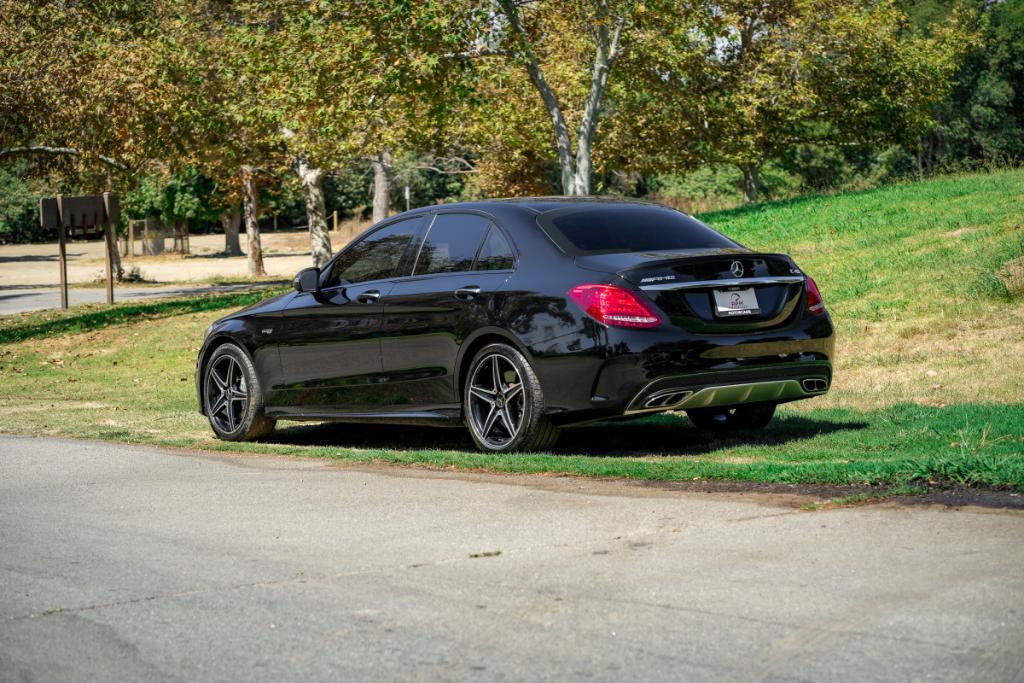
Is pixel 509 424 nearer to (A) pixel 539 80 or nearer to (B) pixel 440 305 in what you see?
(B) pixel 440 305

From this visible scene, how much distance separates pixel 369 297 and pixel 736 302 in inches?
111

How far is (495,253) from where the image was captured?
9391 mm

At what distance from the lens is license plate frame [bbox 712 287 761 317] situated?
8.72 m

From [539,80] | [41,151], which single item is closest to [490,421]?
[539,80]

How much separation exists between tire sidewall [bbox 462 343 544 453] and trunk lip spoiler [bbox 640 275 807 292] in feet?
3.06

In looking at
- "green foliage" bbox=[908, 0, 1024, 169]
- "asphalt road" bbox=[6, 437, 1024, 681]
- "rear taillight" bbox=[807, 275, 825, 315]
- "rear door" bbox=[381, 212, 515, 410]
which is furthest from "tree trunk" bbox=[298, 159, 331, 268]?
"green foliage" bbox=[908, 0, 1024, 169]

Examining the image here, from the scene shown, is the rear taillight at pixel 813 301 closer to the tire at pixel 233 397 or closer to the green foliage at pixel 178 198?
the tire at pixel 233 397

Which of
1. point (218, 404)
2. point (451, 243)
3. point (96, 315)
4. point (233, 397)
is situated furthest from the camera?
point (96, 315)

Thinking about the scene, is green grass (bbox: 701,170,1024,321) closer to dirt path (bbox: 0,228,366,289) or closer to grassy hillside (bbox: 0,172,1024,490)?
grassy hillside (bbox: 0,172,1024,490)

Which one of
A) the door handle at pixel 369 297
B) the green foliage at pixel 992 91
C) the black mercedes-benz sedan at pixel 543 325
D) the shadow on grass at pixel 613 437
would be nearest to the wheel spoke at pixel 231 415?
the shadow on grass at pixel 613 437

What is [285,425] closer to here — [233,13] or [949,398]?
[949,398]

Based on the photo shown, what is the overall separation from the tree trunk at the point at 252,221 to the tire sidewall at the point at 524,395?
108 feet

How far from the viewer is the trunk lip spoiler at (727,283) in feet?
27.9

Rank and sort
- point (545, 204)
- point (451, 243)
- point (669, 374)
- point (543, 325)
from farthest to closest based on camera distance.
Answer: point (451, 243) < point (545, 204) < point (543, 325) < point (669, 374)
